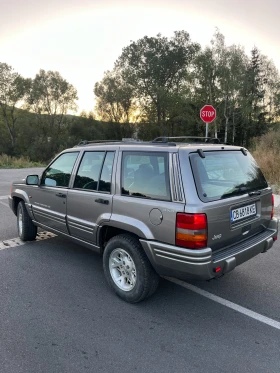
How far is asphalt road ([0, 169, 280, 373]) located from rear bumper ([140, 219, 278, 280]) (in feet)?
1.72

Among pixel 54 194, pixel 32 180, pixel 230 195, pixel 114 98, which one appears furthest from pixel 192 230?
pixel 114 98

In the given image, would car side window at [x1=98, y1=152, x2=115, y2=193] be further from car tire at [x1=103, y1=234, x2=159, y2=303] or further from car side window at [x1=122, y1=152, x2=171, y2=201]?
car tire at [x1=103, y1=234, x2=159, y2=303]

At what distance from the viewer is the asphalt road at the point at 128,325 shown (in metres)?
2.31

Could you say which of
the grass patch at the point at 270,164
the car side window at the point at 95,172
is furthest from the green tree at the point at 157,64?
the car side window at the point at 95,172

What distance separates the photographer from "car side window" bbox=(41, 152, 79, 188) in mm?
4059

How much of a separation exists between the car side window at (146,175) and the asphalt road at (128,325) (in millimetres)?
1236

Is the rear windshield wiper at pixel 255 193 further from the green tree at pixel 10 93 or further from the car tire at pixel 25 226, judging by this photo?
the green tree at pixel 10 93

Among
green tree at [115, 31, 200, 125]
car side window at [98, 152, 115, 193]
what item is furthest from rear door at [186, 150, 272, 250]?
green tree at [115, 31, 200, 125]

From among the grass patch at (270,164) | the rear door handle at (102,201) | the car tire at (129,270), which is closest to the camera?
the car tire at (129,270)

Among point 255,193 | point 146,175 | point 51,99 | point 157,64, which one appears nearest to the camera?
point 146,175

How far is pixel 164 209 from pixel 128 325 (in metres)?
1.17

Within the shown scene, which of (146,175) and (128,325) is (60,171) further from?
(128,325)

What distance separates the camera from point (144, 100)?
41562mm

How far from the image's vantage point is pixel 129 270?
3.19 metres
